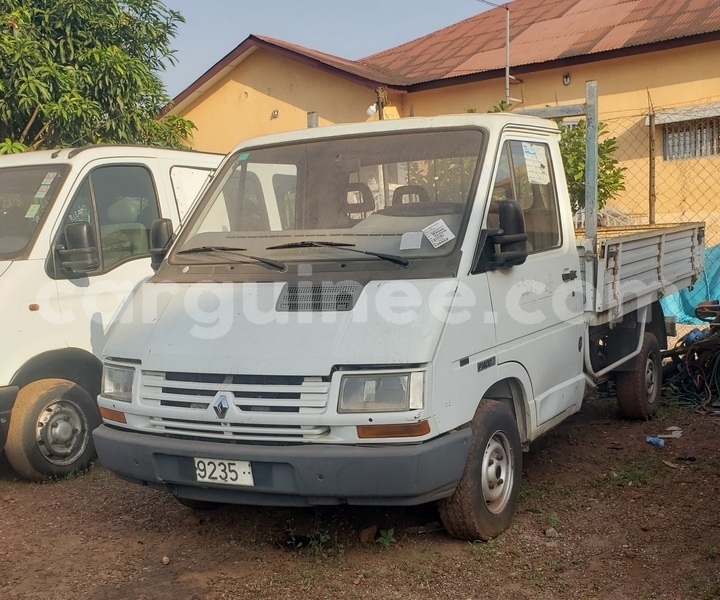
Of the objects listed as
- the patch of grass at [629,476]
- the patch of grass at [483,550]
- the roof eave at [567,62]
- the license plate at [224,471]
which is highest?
the roof eave at [567,62]

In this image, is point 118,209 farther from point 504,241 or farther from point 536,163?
point 504,241

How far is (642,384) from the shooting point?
6410 mm

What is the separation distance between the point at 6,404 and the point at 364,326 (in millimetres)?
2615

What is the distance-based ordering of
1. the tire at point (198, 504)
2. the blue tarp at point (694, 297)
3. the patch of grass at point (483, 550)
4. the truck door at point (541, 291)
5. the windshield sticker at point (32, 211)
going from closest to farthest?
the patch of grass at point (483, 550) → the truck door at point (541, 291) → the tire at point (198, 504) → the windshield sticker at point (32, 211) → the blue tarp at point (694, 297)

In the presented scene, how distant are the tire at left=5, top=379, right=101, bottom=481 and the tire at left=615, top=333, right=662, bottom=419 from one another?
3.96 metres

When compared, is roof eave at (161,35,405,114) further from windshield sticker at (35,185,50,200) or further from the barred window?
windshield sticker at (35,185,50,200)

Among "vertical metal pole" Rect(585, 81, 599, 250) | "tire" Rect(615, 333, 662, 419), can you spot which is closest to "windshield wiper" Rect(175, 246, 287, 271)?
"vertical metal pole" Rect(585, 81, 599, 250)

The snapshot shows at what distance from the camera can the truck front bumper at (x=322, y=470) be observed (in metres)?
3.55

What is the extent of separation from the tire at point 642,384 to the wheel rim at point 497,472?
2468mm

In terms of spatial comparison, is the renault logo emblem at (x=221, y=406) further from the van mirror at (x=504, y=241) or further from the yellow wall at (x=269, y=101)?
the yellow wall at (x=269, y=101)

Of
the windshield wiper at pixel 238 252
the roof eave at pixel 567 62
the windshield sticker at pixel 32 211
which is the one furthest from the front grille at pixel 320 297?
the roof eave at pixel 567 62

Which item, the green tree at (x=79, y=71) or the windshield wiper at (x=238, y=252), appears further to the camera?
the green tree at (x=79, y=71)

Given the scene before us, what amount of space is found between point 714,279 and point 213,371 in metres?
8.14

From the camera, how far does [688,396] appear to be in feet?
23.8
